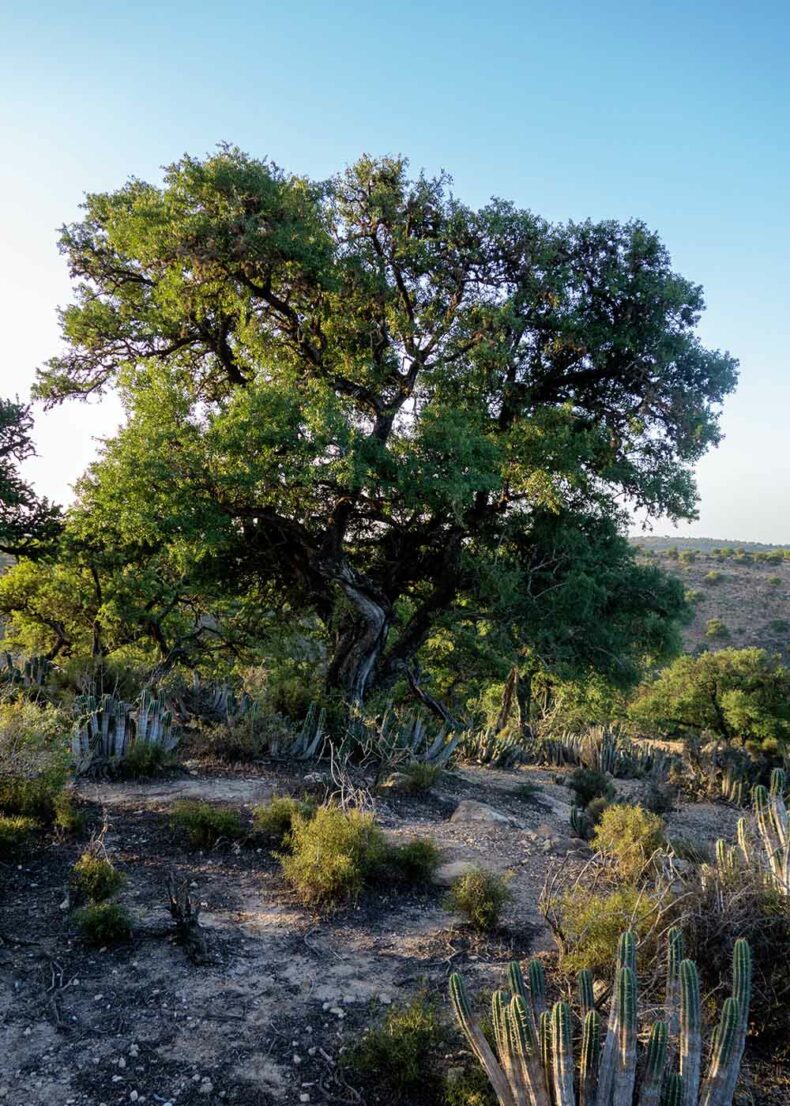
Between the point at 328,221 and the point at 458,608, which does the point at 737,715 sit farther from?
the point at 328,221

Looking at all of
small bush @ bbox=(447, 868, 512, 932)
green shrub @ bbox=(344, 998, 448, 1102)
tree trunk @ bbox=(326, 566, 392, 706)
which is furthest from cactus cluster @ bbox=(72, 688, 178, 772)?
green shrub @ bbox=(344, 998, 448, 1102)

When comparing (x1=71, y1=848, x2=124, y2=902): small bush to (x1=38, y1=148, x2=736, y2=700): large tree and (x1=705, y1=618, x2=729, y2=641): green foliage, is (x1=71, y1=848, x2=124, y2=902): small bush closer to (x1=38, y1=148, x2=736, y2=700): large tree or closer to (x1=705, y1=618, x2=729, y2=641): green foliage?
(x1=38, y1=148, x2=736, y2=700): large tree

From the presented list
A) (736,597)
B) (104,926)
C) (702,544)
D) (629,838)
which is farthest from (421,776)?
(702,544)

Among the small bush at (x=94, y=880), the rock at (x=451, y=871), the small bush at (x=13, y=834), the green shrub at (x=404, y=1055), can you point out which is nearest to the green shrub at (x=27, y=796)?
the small bush at (x=13, y=834)

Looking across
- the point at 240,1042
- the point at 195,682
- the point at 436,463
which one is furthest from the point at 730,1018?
the point at 195,682

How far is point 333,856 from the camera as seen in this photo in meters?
6.13

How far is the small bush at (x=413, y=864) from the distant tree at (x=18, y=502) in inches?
235

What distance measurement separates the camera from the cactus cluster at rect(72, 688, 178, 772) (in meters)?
9.44

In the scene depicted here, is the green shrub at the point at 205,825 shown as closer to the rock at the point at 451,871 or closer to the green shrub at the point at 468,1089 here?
the rock at the point at 451,871

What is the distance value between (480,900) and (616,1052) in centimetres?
244

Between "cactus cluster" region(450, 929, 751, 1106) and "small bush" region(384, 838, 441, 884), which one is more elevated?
"cactus cluster" region(450, 929, 751, 1106)

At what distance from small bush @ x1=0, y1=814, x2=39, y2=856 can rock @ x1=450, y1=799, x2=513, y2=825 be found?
16.0 feet

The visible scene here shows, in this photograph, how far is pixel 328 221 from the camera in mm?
13336

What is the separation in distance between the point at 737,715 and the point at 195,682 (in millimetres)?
16501
